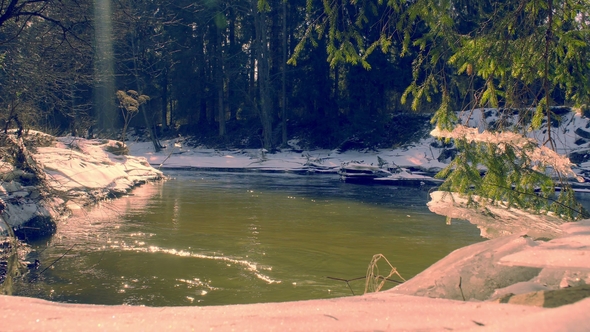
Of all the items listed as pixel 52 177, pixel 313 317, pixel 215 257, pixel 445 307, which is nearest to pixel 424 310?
pixel 445 307

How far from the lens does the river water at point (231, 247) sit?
6.72 meters

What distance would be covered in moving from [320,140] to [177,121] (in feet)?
64.3

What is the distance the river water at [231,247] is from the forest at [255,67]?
2.35 meters

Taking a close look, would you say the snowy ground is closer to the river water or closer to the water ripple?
the river water

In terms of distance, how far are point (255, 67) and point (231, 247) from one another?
117 feet

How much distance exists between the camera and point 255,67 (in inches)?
1710

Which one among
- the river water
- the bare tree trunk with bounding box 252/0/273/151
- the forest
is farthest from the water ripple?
the bare tree trunk with bounding box 252/0/273/151

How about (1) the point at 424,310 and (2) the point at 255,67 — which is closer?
(1) the point at 424,310

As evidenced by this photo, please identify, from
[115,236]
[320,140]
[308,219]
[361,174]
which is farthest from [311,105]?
[115,236]

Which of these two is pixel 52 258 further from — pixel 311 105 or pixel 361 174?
pixel 311 105

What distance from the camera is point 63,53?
28.4ft

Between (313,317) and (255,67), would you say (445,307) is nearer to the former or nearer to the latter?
(313,317)

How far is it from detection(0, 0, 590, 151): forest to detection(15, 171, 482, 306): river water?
92.6 inches

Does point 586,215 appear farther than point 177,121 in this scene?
No
